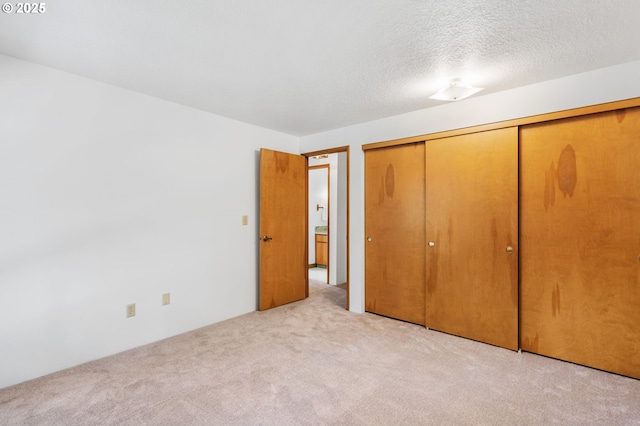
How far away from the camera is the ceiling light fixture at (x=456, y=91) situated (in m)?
2.44

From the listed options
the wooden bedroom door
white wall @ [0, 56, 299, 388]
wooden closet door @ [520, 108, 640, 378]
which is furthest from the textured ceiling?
the wooden bedroom door

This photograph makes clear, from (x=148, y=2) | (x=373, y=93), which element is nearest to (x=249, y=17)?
(x=148, y=2)

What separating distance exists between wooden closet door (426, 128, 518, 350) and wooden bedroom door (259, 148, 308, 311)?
1.74m

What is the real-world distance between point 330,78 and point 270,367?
2.35m

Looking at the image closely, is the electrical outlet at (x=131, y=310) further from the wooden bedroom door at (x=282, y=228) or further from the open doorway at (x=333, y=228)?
the open doorway at (x=333, y=228)

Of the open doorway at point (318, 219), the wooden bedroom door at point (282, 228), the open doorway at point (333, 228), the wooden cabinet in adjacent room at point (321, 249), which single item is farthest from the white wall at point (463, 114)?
the wooden cabinet in adjacent room at point (321, 249)

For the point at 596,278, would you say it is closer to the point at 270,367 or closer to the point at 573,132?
the point at 573,132

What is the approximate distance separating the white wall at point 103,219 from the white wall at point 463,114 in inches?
55.1

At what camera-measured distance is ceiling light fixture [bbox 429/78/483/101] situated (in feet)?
7.99

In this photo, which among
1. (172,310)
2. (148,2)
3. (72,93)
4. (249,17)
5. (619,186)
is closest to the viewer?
(148,2)

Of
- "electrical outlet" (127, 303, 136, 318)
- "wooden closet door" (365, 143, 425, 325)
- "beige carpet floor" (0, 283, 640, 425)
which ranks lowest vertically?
"beige carpet floor" (0, 283, 640, 425)

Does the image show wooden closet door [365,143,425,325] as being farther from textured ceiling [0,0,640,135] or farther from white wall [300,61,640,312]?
textured ceiling [0,0,640,135]

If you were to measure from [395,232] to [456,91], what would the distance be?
61.8 inches

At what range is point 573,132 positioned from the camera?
240 cm
